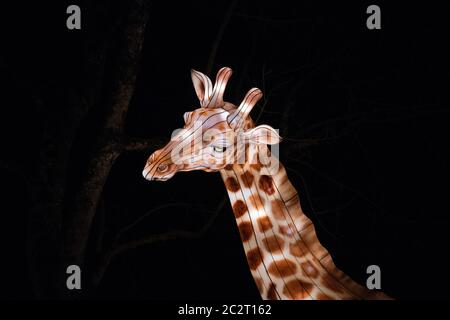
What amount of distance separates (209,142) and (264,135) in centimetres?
22

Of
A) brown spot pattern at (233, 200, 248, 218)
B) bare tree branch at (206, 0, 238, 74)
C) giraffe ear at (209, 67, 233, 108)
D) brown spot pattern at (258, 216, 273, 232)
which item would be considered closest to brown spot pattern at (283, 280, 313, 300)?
brown spot pattern at (258, 216, 273, 232)

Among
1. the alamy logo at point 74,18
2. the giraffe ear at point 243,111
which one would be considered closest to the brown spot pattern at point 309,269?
the giraffe ear at point 243,111

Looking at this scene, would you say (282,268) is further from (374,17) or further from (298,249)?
(374,17)

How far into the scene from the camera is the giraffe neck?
7.79ft

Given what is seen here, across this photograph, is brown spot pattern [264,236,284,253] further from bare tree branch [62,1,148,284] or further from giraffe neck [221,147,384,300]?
bare tree branch [62,1,148,284]

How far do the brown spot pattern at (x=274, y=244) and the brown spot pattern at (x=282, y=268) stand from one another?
51mm

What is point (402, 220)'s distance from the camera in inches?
144

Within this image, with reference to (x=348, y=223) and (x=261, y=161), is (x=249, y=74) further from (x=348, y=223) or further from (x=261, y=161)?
(x=261, y=161)

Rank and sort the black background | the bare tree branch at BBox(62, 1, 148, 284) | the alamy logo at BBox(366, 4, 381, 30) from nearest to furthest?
the bare tree branch at BBox(62, 1, 148, 284) < the alamy logo at BBox(366, 4, 381, 30) < the black background

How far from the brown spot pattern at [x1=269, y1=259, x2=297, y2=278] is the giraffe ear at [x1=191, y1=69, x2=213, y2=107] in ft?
2.28

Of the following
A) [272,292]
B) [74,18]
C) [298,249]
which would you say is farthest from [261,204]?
[74,18]

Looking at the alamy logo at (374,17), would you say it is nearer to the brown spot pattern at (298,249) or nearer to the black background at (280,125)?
the black background at (280,125)

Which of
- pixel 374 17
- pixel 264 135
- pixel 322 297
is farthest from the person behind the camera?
pixel 374 17

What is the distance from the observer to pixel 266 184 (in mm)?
2393
